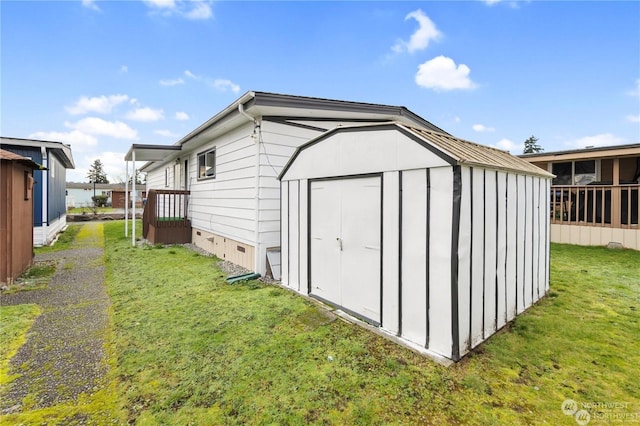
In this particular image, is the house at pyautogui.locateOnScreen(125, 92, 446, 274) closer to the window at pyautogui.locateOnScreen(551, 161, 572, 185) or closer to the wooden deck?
the wooden deck

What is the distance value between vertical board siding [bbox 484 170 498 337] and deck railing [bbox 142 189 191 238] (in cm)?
952

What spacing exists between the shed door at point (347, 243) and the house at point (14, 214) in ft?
17.4

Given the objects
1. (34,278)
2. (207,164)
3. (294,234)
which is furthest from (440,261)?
(207,164)

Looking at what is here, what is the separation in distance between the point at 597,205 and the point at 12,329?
46.0 ft

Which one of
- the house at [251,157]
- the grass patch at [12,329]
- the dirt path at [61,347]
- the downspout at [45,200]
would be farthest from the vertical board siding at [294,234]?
the downspout at [45,200]

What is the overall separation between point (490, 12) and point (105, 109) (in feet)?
71.8

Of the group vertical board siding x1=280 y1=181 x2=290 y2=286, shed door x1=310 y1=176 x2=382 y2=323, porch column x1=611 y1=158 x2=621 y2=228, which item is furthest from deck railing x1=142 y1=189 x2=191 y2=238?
porch column x1=611 y1=158 x2=621 y2=228

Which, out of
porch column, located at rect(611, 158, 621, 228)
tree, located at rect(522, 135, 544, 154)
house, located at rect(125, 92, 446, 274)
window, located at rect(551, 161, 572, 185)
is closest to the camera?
house, located at rect(125, 92, 446, 274)

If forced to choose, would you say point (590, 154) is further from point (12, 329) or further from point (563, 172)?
point (12, 329)

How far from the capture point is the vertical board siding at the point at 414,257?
322 centimetres

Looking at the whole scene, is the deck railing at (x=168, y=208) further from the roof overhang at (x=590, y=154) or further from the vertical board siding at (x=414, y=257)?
the roof overhang at (x=590, y=154)

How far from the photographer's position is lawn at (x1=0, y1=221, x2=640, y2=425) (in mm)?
2305

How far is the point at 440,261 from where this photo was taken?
10.0ft

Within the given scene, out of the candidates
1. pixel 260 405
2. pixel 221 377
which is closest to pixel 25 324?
pixel 221 377
